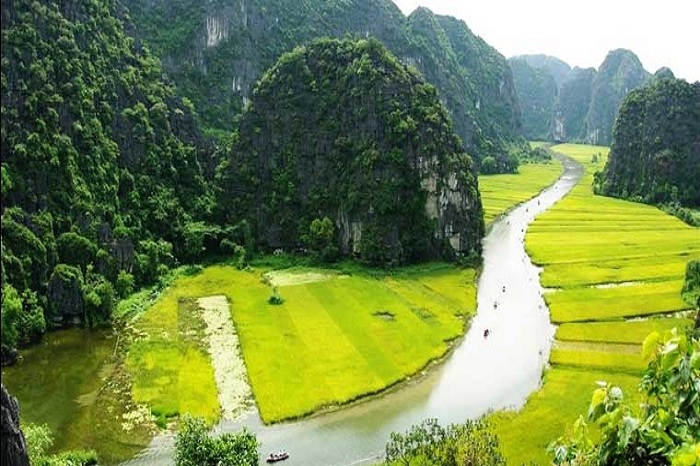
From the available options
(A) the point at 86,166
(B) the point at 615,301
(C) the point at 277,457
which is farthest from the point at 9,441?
(A) the point at 86,166

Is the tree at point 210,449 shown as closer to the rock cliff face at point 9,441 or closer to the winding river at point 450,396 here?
the winding river at point 450,396

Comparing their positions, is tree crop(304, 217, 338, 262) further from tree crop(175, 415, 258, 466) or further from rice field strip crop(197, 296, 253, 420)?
tree crop(175, 415, 258, 466)

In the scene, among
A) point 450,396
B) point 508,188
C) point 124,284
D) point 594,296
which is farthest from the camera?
point 508,188

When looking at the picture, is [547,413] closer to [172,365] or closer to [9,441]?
[172,365]

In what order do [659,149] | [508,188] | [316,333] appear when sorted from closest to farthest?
[316,333] → [659,149] → [508,188]

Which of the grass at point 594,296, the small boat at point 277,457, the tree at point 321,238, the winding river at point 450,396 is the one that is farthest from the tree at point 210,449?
the tree at point 321,238
